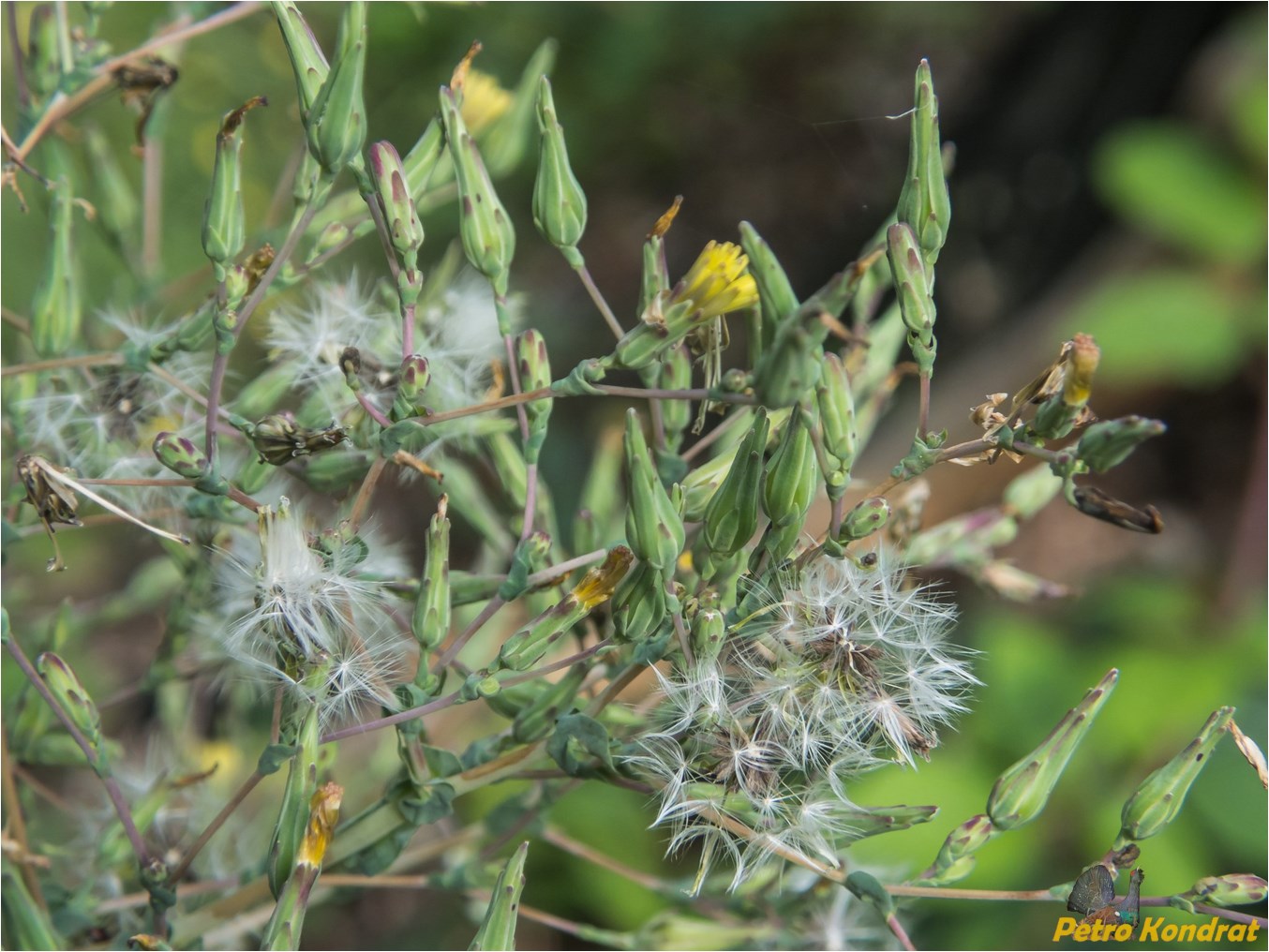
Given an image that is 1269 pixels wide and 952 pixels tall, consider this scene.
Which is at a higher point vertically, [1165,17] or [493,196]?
[1165,17]

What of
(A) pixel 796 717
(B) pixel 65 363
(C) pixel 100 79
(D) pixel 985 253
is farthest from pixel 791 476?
(D) pixel 985 253

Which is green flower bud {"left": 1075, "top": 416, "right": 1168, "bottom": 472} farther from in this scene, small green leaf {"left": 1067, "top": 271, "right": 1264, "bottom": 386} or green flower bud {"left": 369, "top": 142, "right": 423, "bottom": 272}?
small green leaf {"left": 1067, "top": 271, "right": 1264, "bottom": 386}

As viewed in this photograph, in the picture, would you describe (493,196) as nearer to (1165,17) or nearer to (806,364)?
(806,364)

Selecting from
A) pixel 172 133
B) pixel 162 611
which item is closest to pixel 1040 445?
pixel 162 611

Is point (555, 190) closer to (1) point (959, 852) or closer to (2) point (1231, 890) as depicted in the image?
(1) point (959, 852)

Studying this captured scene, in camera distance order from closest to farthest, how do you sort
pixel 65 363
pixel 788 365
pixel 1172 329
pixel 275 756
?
1. pixel 788 365
2. pixel 275 756
3. pixel 65 363
4. pixel 1172 329

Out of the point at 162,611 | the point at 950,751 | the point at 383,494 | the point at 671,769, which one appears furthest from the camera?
the point at 383,494
